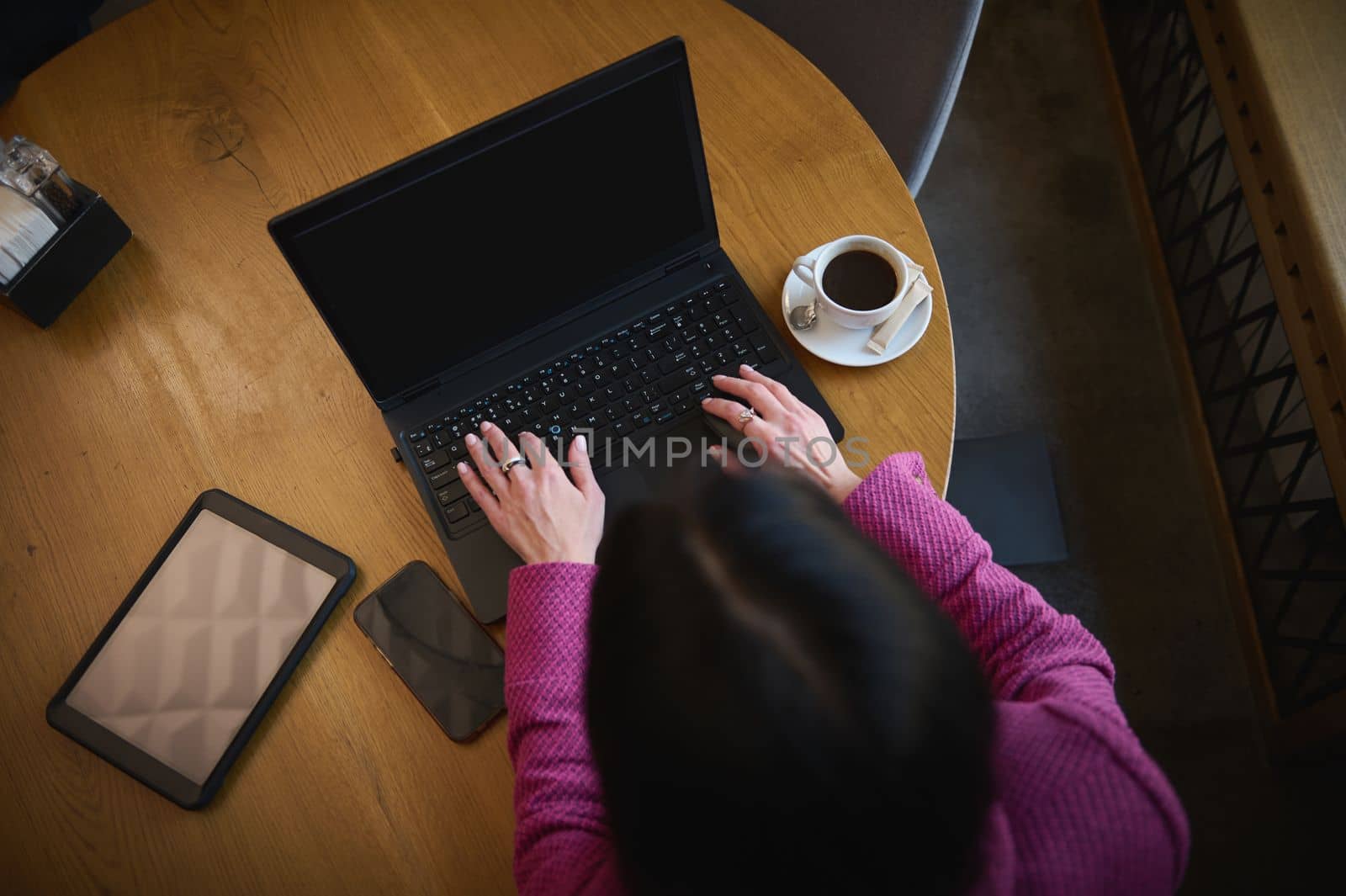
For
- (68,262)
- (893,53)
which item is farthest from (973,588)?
(68,262)

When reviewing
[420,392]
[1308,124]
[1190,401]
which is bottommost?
[1190,401]

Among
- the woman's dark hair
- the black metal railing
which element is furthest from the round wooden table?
the black metal railing

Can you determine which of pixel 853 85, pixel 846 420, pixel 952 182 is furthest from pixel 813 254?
pixel 952 182

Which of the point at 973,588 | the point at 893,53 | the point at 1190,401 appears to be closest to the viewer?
the point at 973,588

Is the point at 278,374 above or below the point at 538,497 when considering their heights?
above

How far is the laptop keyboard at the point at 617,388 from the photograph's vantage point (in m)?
0.87

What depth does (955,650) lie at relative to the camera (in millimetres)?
519

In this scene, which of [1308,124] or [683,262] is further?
[1308,124]

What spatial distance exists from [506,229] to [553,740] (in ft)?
1.46

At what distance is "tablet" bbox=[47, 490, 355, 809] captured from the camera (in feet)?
2.57

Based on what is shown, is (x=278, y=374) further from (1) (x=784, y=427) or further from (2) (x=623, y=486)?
(1) (x=784, y=427)

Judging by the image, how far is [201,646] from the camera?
0.81m

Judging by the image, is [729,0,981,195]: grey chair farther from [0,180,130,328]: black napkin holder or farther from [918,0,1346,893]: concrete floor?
[0,180,130,328]: black napkin holder

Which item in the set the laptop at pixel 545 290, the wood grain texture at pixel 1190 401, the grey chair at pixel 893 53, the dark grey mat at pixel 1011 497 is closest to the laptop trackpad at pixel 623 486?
the laptop at pixel 545 290
